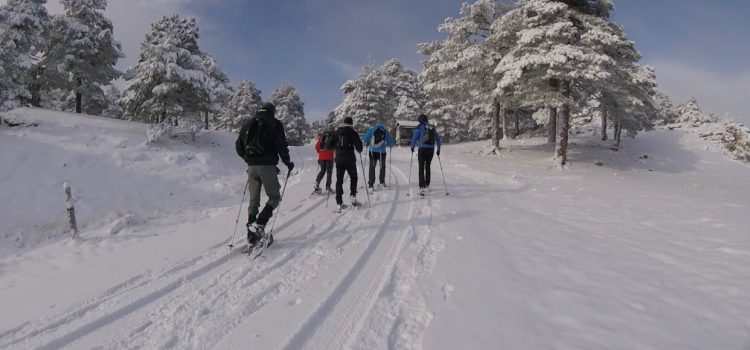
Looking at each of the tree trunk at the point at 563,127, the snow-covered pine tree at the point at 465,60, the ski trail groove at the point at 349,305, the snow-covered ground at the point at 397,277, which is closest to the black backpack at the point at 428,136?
the snow-covered ground at the point at 397,277

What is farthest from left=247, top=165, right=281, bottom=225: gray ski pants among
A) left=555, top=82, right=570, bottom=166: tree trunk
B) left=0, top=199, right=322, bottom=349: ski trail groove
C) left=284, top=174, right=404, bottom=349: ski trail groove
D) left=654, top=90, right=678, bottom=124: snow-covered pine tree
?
left=654, top=90, right=678, bottom=124: snow-covered pine tree

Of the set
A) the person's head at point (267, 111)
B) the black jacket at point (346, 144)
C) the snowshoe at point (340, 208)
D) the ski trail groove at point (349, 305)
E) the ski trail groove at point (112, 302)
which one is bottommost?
the ski trail groove at point (112, 302)

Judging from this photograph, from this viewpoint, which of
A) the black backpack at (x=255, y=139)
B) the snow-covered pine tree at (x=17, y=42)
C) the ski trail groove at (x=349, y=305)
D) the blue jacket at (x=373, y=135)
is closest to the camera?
the ski trail groove at (x=349, y=305)

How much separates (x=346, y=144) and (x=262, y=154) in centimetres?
297

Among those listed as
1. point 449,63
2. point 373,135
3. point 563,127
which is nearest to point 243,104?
point 449,63

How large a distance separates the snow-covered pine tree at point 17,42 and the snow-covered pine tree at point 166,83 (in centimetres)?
374

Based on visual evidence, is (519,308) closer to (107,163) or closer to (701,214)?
(701,214)

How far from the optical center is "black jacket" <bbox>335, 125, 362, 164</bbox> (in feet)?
27.4

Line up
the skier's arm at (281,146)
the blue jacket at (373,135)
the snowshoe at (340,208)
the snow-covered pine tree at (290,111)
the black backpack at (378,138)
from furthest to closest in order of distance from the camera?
1. the snow-covered pine tree at (290,111)
2. the black backpack at (378,138)
3. the blue jacket at (373,135)
4. the snowshoe at (340,208)
5. the skier's arm at (281,146)

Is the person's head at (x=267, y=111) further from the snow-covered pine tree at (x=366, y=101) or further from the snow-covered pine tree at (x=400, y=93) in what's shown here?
the snow-covered pine tree at (x=400, y=93)

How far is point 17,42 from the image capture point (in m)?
16.7

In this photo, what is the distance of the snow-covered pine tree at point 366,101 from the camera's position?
40.0 metres

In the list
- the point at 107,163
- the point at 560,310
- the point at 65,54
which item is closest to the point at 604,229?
the point at 560,310

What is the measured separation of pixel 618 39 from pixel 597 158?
9125 mm
